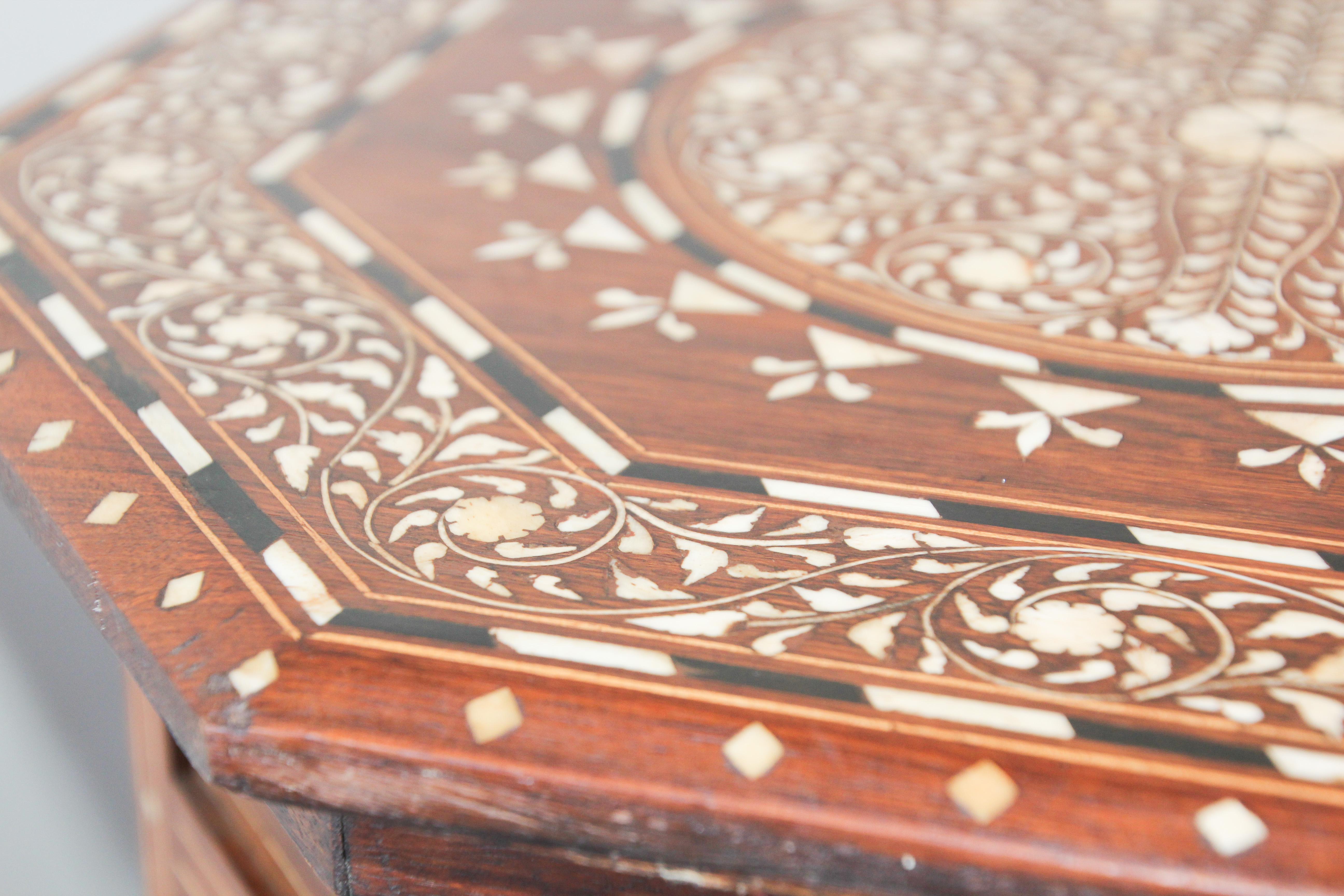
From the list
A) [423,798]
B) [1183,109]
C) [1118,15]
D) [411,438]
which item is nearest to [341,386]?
[411,438]

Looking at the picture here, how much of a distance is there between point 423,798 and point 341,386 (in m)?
0.25

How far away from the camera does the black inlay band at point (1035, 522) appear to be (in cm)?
52

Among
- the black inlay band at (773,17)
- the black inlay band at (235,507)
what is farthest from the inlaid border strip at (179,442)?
the black inlay band at (773,17)

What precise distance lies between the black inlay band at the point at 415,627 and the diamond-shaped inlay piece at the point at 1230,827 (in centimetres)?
26

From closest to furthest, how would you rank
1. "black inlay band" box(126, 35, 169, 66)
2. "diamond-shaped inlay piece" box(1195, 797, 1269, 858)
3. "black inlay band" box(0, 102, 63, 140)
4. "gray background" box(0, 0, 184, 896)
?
"diamond-shaped inlay piece" box(1195, 797, 1269, 858), "black inlay band" box(0, 102, 63, 140), "black inlay band" box(126, 35, 169, 66), "gray background" box(0, 0, 184, 896)

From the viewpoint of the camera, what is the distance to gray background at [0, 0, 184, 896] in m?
1.10

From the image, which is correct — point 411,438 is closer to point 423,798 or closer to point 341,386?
point 341,386

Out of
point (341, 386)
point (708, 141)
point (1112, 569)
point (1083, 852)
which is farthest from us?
point (708, 141)

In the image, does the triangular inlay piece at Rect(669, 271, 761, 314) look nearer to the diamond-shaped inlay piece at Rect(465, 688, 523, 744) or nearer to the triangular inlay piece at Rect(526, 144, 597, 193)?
the triangular inlay piece at Rect(526, 144, 597, 193)

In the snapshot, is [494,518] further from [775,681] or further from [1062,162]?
[1062,162]

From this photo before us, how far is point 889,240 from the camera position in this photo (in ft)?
2.44

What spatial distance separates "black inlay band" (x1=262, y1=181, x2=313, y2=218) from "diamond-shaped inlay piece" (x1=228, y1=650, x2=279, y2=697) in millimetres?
386

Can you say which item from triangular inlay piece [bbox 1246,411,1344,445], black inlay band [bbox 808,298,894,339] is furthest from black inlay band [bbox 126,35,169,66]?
triangular inlay piece [bbox 1246,411,1344,445]

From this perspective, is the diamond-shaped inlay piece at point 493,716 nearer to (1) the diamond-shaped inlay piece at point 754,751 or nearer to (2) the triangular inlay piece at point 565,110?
(1) the diamond-shaped inlay piece at point 754,751
